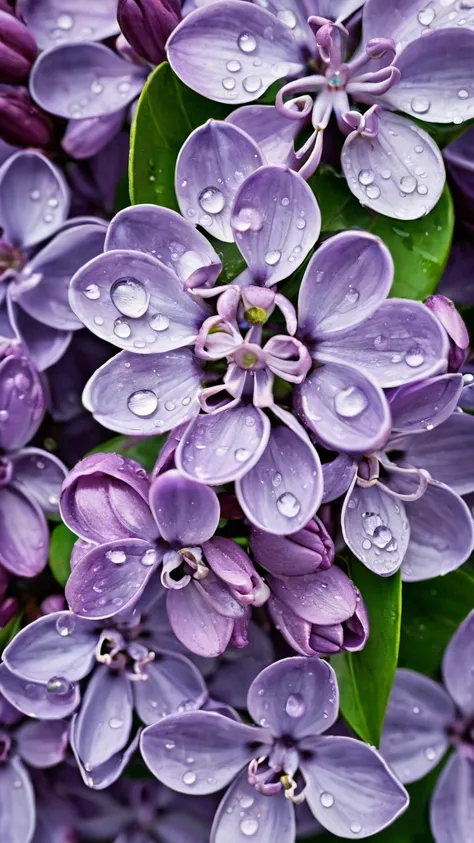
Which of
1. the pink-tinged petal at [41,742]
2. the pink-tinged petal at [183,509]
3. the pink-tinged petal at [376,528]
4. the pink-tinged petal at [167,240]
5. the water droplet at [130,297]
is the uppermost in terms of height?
the pink-tinged petal at [167,240]

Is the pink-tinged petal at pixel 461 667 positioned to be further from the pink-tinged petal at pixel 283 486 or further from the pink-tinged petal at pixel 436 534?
the pink-tinged petal at pixel 283 486

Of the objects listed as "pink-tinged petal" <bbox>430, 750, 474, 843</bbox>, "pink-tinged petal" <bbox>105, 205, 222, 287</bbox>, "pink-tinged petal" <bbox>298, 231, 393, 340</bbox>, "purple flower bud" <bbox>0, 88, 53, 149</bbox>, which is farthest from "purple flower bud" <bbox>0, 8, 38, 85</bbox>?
"pink-tinged petal" <bbox>430, 750, 474, 843</bbox>

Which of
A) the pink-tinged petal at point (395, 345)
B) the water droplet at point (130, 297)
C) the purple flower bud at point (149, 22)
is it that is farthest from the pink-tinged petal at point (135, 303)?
the purple flower bud at point (149, 22)

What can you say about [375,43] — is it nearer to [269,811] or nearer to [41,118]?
[41,118]

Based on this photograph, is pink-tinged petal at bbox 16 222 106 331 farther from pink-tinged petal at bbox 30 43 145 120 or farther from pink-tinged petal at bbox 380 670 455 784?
pink-tinged petal at bbox 380 670 455 784

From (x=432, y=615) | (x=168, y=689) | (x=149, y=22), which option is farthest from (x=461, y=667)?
(x=149, y=22)

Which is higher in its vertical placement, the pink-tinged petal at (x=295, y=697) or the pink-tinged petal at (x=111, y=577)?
the pink-tinged petal at (x=111, y=577)
